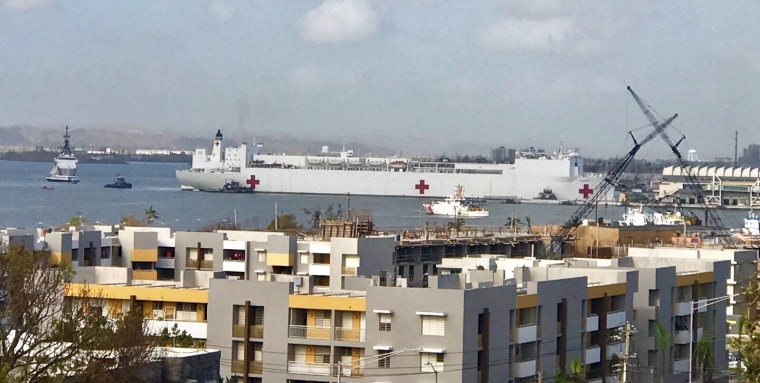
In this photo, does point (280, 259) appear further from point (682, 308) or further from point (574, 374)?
point (574, 374)

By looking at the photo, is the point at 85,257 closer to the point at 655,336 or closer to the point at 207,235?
the point at 207,235

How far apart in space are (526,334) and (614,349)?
141 cm

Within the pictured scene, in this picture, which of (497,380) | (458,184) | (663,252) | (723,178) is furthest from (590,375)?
(723,178)

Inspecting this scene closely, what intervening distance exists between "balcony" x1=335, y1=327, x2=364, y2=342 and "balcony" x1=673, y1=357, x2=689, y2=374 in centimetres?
345

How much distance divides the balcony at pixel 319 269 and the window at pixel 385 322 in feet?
15.7

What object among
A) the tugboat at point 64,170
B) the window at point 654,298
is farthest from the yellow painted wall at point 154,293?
the tugboat at point 64,170

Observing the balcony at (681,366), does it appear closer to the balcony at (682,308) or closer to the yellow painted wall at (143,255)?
the balcony at (682,308)

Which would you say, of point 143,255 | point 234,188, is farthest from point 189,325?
point 234,188

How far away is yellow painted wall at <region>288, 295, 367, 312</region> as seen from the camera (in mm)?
10297

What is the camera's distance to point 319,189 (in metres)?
70.3

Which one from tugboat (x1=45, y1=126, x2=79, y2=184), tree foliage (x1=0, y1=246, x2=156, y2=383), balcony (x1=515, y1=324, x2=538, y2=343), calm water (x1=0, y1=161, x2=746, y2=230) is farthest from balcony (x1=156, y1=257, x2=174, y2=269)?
tugboat (x1=45, y1=126, x2=79, y2=184)

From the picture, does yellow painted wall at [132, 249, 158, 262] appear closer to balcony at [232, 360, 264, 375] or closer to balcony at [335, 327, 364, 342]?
balcony at [232, 360, 264, 375]

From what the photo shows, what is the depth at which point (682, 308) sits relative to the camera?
12.9 metres

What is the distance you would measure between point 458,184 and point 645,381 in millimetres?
57678
